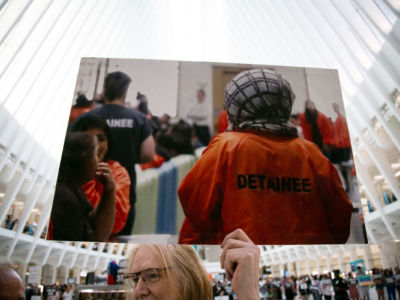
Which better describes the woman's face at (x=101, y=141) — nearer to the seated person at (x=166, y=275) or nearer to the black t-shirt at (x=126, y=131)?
the black t-shirt at (x=126, y=131)

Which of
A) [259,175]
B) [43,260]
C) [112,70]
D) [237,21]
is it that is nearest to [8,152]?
[43,260]

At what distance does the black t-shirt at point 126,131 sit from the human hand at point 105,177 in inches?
4.3

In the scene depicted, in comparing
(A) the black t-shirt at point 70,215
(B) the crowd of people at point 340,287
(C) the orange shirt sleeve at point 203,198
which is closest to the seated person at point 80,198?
(A) the black t-shirt at point 70,215

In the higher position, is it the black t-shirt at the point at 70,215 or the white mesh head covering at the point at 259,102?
the white mesh head covering at the point at 259,102

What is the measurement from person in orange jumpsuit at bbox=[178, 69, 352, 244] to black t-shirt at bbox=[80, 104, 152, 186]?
1.79ft

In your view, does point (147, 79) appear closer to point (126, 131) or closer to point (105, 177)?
point (126, 131)

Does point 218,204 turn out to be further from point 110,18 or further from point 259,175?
point 110,18

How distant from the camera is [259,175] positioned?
9.16 feet

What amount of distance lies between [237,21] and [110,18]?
25.6 feet

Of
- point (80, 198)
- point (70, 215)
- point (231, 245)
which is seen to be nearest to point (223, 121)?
point (80, 198)

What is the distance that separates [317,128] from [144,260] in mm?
2316

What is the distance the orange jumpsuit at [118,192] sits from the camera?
2.71 m

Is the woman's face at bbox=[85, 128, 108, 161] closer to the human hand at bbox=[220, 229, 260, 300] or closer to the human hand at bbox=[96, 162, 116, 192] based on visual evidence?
the human hand at bbox=[96, 162, 116, 192]

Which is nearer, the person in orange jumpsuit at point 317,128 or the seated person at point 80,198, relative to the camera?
the seated person at point 80,198
